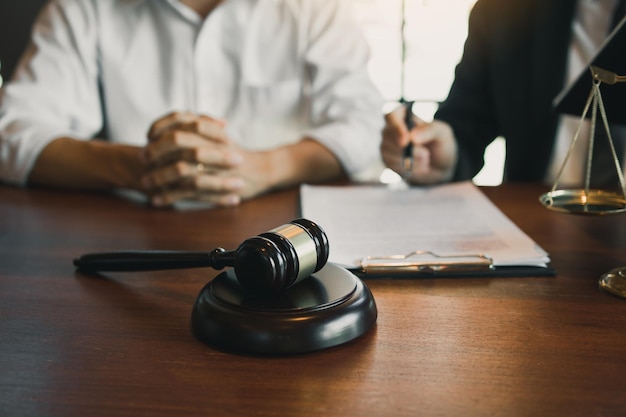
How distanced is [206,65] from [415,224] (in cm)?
86

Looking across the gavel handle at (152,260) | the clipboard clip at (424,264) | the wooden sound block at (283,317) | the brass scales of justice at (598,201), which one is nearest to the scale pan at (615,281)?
the brass scales of justice at (598,201)

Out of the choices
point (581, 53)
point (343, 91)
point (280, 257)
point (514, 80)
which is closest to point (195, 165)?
point (343, 91)

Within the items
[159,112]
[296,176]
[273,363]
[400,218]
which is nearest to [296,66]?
[159,112]

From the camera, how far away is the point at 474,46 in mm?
1583

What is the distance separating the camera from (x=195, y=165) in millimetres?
1069

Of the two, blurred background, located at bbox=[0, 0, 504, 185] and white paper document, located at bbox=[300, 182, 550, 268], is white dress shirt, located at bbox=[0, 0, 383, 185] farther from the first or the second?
blurred background, located at bbox=[0, 0, 504, 185]

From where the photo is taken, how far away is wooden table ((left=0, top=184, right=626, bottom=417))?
1.39ft

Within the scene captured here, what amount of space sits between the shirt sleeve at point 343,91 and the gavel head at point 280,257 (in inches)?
30.2

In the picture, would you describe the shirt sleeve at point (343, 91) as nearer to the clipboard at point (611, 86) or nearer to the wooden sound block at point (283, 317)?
the clipboard at point (611, 86)

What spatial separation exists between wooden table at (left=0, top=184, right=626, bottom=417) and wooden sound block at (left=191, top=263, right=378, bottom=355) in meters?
0.01

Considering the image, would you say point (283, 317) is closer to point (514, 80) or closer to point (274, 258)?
point (274, 258)

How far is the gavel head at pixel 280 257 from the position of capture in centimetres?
50

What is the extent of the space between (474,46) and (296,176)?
66 centimetres

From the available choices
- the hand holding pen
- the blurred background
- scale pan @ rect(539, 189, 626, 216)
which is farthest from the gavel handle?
the blurred background
